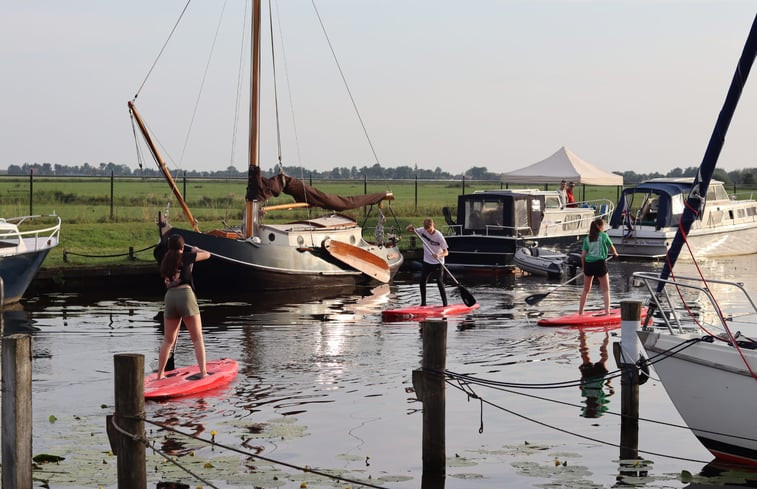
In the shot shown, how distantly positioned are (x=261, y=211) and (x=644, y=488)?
19.6m

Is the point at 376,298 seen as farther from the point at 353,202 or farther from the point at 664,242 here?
the point at 664,242

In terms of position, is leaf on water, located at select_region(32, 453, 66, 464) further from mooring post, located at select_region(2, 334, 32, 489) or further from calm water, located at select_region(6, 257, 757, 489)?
mooring post, located at select_region(2, 334, 32, 489)

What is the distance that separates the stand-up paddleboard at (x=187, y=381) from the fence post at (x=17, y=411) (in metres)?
4.44

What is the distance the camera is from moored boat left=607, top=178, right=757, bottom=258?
37.5m

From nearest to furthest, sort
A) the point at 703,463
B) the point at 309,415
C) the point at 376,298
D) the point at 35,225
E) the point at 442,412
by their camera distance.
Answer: the point at 442,412, the point at 703,463, the point at 309,415, the point at 376,298, the point at 35,225

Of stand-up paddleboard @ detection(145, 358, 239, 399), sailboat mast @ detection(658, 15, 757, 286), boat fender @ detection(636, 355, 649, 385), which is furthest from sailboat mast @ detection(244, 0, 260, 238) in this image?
boat fender @ detection(636, 355, 649, 385)

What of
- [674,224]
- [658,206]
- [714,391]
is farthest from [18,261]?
[658,206]

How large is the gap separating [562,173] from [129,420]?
127 ft

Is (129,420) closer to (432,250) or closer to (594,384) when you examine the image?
(594,384)

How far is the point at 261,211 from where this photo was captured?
28.7m

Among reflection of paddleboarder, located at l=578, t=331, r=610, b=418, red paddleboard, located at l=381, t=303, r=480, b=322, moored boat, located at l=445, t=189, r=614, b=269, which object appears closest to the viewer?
reflection of paddleboarder, located at l=578, t=331, r=610, b=418

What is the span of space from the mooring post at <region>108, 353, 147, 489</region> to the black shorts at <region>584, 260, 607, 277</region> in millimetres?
12679

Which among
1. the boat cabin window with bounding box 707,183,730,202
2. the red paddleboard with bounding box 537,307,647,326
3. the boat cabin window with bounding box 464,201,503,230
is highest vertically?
the boat cabin window with bounding box 707,183,730,202

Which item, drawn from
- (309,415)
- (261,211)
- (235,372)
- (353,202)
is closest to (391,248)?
(353,202)
